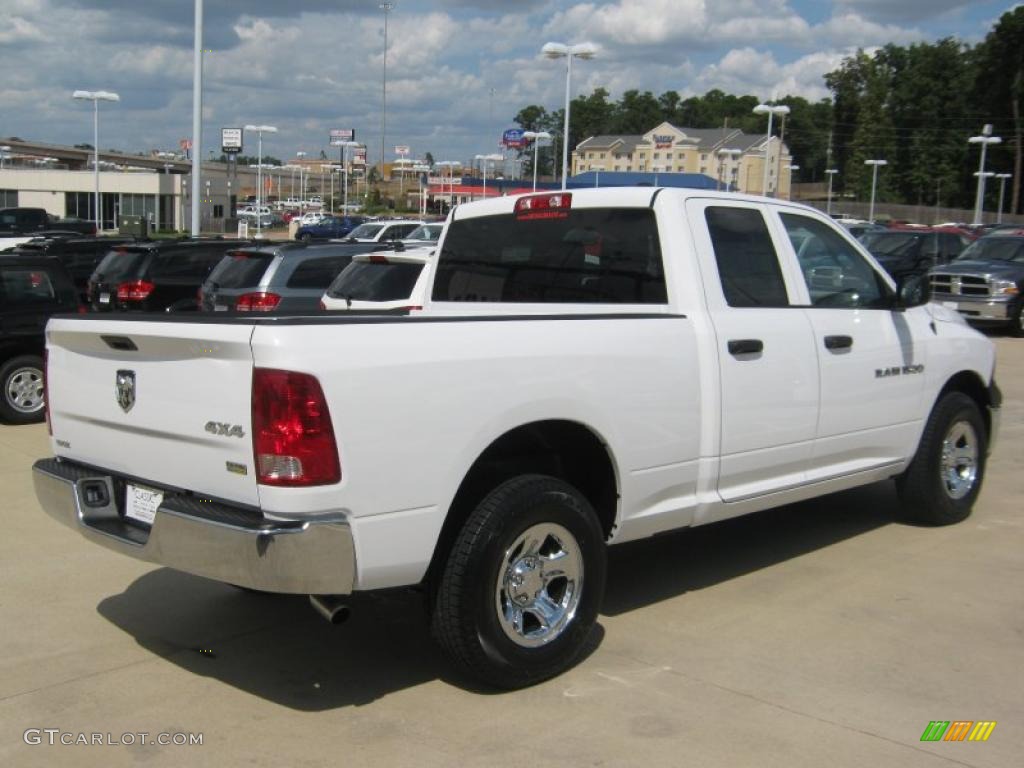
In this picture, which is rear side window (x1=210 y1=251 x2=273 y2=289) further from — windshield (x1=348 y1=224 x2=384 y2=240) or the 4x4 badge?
windshield (x1=348 y1=224 x2=384 y2=240)

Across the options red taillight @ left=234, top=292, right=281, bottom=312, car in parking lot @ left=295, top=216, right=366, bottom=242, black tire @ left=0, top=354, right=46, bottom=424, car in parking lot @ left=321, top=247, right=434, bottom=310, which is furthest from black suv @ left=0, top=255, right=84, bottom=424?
car in parking lot @ left=295, top=216, right=366, bottom=242

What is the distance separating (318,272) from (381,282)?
2182 millimetres

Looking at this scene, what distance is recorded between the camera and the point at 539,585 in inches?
173

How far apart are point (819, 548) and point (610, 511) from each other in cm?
228

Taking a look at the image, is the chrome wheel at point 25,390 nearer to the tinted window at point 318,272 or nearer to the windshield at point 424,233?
the tinted window at point 318,272

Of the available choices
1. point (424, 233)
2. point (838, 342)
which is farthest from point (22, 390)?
point (424, 233)

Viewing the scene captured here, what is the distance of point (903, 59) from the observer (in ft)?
409

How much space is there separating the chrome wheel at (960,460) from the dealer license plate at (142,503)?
493 centimetres

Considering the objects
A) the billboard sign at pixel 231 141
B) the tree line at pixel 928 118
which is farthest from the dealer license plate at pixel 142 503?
the tree line at pixel 928 118

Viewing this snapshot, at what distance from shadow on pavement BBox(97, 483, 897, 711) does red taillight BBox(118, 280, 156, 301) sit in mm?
10295

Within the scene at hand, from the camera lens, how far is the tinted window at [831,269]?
586 centimetres

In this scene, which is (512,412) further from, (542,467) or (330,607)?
(330,607)

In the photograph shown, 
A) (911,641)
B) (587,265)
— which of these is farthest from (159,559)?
(911,641)

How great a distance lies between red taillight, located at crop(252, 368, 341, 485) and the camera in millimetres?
3631
